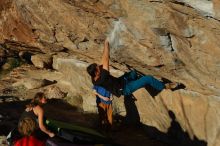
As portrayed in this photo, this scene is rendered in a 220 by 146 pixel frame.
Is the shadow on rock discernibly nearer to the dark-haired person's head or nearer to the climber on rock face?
the climber on rock face

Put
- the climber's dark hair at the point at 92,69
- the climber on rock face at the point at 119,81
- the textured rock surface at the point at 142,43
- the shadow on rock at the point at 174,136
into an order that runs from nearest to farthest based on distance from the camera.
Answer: the textured rock surface at the point at 142,43 → the climber on rock face at the point at 119,81 → the shadow on rock at the point at 174,136 → the climber's dark hair at the point at 92,69

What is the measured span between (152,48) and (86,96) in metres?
4.64

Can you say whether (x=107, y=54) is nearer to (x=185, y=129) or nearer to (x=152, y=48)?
(x=152, y=48)

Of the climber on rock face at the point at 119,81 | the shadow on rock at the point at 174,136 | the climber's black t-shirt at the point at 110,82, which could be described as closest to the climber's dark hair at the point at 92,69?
the climber on rock face at the point at 119,81

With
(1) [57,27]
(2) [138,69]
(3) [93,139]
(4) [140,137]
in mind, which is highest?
(1) [57,27]

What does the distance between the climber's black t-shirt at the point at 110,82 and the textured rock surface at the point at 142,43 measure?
1.37ft

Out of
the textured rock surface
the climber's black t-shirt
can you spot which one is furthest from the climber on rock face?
the textured rock surface

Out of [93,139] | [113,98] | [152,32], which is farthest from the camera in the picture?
Answer: [113,98]

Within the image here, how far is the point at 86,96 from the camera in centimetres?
1473

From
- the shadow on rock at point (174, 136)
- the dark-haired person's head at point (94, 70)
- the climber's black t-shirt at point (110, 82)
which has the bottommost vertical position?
the shadow on rock at point (174, 136)

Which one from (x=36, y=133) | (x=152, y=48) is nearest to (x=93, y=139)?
(x=36, y=133)

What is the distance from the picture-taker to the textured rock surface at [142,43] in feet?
30.2

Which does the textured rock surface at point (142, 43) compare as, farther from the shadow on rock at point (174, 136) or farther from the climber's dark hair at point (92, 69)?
the climber's dark hair at point (92, 69)

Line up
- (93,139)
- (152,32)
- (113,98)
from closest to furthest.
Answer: (152,32) → (93,139) → (113,98)
